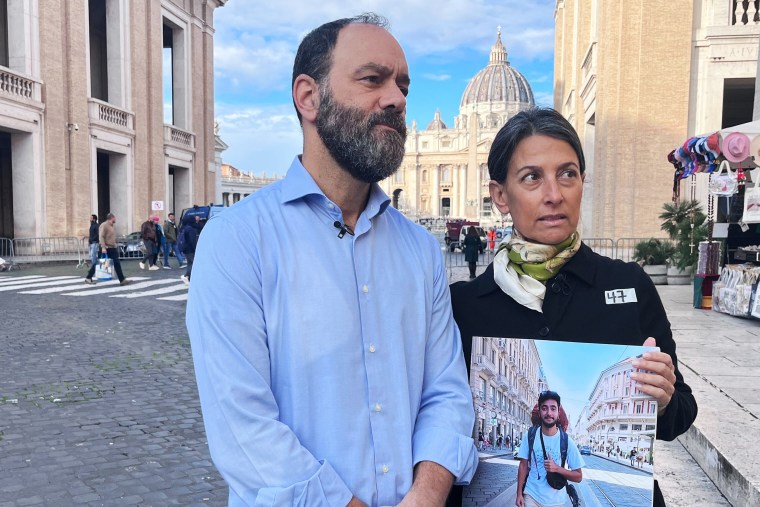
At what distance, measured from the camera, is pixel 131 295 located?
45.0 ft

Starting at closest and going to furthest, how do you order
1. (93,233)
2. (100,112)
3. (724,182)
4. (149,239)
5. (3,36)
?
(724,182)
(93,233)
(149,239)
(3,36)
(100,112)

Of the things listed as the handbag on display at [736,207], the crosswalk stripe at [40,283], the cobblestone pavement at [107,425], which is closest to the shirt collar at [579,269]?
the cobblestone pavement at [107,425]

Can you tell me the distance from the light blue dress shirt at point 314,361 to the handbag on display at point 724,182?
9259 millimetres

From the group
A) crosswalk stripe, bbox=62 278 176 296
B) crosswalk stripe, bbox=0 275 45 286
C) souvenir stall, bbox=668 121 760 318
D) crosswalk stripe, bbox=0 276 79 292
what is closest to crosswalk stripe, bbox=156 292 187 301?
crosswalk stripe, bbox=62 278 176 296

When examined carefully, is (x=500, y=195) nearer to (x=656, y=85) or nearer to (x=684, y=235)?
(x=684, y=235)

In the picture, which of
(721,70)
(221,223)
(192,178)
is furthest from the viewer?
(192,178)

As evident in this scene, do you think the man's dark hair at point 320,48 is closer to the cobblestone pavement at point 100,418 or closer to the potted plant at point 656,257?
the cobblestone pavement at point 100,418

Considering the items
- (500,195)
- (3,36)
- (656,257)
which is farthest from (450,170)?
(500,195)

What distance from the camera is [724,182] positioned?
9.57 meters

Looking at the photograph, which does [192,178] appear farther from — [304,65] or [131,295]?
[304,65]

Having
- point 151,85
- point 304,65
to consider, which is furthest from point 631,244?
point 151,85

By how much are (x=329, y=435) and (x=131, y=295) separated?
518 inches

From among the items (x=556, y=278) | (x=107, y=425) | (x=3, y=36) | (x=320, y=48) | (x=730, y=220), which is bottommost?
(x=107, y=425)

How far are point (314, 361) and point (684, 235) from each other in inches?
522
